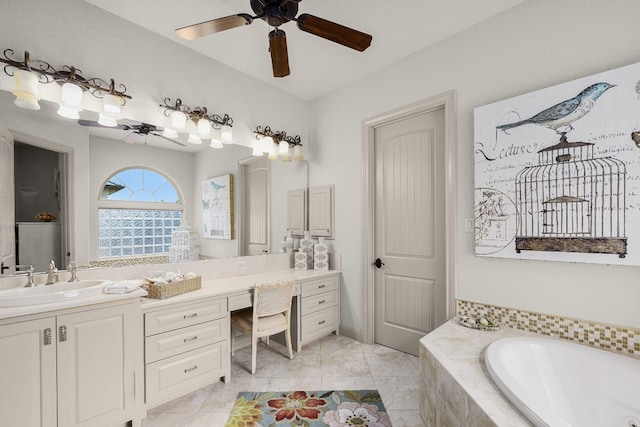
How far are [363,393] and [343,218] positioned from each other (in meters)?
1.66

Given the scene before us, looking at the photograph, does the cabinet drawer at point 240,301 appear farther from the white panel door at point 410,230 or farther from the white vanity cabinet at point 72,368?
the white panel door at point 410,230

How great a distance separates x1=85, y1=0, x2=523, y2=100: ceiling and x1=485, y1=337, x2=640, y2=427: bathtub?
7.46ft

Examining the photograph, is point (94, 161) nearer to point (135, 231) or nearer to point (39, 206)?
→ point (39, 206)

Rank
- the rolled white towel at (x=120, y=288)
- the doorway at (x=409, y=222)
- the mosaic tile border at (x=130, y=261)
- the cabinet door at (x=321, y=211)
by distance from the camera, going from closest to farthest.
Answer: the rolled white towel at (x=120, y=288), the mosaic tile border at (x=130, y=261), the doorway at (x=409, y=222), the cabinet door at (x=321, y=211)

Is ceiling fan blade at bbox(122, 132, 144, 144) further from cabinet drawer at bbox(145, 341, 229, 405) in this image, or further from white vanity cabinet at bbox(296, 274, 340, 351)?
white vanity cabinet at bbox(296, 274, 340, 351)

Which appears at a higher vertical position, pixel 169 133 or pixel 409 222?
pixel 169 133

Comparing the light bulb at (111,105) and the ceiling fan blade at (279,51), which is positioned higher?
the ceiling fan blade at (279,51)

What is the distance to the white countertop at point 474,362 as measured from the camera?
111cm

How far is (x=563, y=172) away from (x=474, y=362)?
1286 millimetres

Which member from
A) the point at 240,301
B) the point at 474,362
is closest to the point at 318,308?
the point at 240,301

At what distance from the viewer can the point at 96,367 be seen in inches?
63.1

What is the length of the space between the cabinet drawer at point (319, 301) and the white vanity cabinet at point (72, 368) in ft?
4.75

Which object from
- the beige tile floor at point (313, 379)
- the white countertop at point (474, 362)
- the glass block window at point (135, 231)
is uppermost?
the glass block window at point (135, 231)

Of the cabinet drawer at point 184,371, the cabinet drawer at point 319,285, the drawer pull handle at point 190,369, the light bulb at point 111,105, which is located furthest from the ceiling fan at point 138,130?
the cabinet drawer at point 319,285
